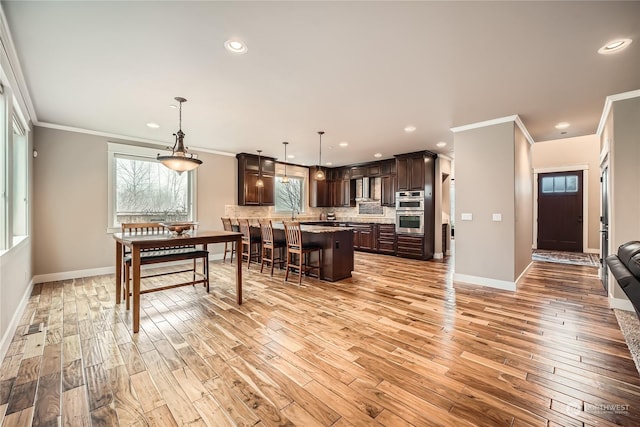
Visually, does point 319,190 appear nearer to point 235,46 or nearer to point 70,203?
point 70,203

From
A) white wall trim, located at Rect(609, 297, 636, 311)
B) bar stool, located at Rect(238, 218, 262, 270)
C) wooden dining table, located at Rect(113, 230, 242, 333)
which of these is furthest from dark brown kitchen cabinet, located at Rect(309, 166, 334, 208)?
white wall trim, located at Rect(609, 297, 636, 311)

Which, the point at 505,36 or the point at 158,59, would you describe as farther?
the point at 158,59

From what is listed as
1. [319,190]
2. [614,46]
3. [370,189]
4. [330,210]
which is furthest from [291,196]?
[614,46]

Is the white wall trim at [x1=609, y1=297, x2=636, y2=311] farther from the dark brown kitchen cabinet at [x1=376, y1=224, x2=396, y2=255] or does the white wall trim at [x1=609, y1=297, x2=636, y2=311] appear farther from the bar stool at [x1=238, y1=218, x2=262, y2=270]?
the bar stool at [x1=238, y1=218, x2=262, y2=270]

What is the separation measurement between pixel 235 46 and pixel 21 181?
12.4 feet

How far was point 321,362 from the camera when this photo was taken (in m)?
2.06

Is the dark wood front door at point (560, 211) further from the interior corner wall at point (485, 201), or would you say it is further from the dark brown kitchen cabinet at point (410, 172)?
the interior corner wall at point (485, 201)

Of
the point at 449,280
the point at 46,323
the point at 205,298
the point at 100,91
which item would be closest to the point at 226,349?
the point at 205,298

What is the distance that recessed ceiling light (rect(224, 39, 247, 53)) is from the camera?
220 cm

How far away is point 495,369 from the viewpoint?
1.97 meters

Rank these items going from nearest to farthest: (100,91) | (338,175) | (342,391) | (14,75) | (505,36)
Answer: (342,391) → (505,36) → (14,75) → (100,91) → (338,175)

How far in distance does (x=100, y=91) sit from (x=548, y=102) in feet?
18.1

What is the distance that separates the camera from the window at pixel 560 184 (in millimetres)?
7285

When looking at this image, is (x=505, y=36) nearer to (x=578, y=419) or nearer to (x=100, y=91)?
(x=578, y=419)
